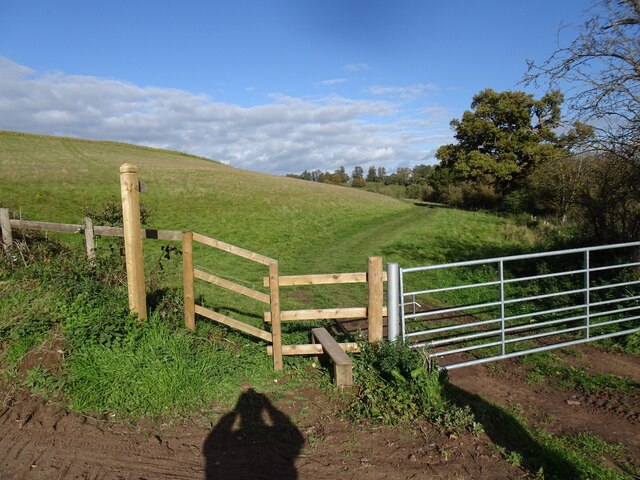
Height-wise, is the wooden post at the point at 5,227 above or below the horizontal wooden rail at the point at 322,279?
above

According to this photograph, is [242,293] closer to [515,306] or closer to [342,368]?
[342,368]

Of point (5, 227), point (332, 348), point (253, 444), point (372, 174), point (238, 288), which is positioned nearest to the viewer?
point (253, 444)

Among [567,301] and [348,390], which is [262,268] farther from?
[348,390]

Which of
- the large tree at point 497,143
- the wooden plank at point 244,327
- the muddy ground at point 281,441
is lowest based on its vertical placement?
the muddy ground at point 281,441

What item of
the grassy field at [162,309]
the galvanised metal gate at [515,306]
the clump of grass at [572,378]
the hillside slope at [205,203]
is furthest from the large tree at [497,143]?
the clump of grass at [572,378]

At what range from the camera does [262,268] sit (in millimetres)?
14852

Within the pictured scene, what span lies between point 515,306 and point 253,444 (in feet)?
21.6

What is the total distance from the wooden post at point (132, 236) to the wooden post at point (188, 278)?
513mm

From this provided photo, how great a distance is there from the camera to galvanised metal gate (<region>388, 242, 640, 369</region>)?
5.63 metres

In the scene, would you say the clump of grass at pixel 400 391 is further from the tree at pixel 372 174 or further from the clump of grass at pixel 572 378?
the tree at pixel 372 174

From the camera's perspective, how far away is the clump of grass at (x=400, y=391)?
4.38 metres

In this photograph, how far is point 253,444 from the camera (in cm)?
405

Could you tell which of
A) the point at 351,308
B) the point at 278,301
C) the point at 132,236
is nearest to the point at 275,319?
the point at 278,301

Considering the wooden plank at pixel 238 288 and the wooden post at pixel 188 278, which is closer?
the wooden plank at pixel 238 288
